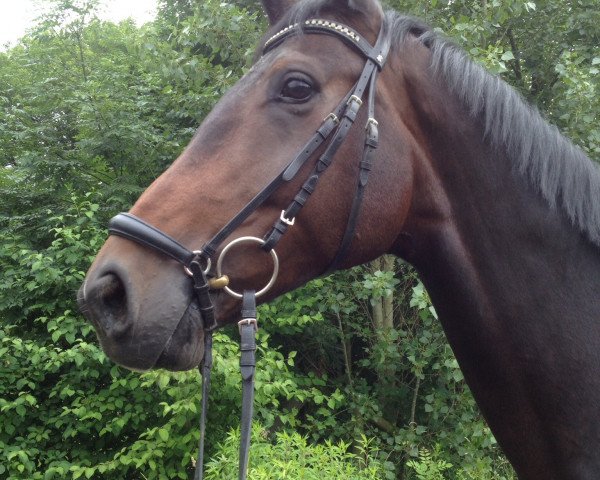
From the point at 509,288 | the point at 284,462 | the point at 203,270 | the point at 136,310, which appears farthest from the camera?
the point at 284,462

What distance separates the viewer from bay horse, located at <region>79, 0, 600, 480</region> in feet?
5.08

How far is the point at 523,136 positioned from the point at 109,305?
1282 millimetres

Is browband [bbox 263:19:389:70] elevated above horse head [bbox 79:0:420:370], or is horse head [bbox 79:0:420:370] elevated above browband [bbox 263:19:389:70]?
browband [bbox 263:19:389:70]

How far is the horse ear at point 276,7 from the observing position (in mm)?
1957

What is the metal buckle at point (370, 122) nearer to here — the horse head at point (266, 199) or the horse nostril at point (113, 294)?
the horse head at point (266, 199)

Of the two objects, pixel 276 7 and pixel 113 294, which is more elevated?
pixel 276 7

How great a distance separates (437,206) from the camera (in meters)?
1.74

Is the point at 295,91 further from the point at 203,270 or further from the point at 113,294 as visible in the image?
the point at 113,294

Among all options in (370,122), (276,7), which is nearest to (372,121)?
(370,122)

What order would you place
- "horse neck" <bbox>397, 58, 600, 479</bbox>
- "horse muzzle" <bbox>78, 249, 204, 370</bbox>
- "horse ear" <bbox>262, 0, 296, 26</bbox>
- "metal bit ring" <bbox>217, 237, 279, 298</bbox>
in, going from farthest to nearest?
"horse ear" <bbox>262, 0, 296, 26</bbox> → "horse neck" <bbox>397, 58, 600, 479</bbox> → "metal bit ring" <bbox>217, 237, 279, 298</bbox> → "horse muzzle" <bbox>78, 249, 204, 370</bbox>

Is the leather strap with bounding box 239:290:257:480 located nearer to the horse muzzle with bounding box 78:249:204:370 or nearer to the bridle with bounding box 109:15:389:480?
the bridle with bounding box 109:15:389:480

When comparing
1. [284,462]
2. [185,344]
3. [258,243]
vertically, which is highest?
[258,243]

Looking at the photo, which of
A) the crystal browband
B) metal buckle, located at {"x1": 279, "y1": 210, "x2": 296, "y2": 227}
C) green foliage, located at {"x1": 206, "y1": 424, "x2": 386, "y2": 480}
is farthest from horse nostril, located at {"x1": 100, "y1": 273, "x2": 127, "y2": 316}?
green foliage, located at {"x1": 206, "y1": 424, "x2": 386, "y2": 480}

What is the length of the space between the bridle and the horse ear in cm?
22
